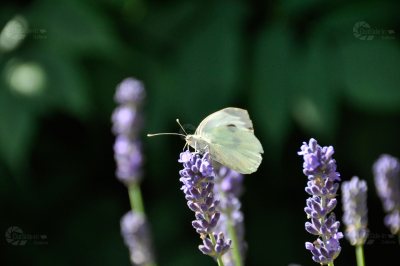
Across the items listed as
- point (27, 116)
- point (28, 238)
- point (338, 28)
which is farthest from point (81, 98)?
point (338, 28)

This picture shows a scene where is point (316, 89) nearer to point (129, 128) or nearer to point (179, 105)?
point (179, 105)

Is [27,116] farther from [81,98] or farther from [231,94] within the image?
[231,94]

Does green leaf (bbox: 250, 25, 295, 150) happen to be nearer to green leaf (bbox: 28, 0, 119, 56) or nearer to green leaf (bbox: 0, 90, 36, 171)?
green leaf (bbox: 28, 0, 119, 56)

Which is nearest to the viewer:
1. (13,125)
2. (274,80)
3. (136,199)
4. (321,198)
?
(321,198)

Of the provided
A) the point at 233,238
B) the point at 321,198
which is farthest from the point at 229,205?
the point at 321,198

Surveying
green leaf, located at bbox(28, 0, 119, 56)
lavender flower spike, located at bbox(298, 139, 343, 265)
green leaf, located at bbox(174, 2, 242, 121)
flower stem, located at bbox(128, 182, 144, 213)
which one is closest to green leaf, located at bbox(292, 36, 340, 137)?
green leaf, located at bbox(174, 2, 242, 121)

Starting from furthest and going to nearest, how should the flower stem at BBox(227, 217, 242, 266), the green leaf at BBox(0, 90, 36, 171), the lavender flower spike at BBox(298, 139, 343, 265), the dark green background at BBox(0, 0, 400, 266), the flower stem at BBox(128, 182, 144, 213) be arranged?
1. the dark green background at BBox(0, 0, 400, 266)
2. the green leaf at BBox(0, 90, 36, 171)
3. the flower stem at BBox(128, 182, 144, 213)
4. the flower stem at BBox(227, 217, 242, 266)
5. the lavender flower spike at BBox(298, 139, 343, 265)
